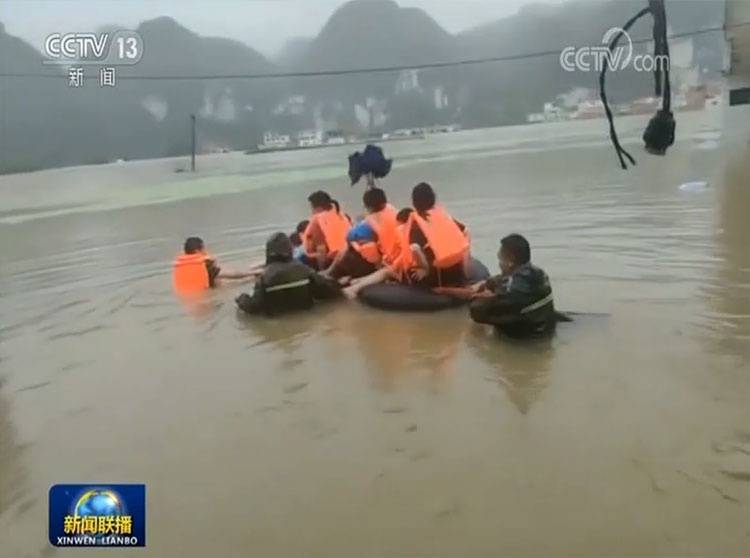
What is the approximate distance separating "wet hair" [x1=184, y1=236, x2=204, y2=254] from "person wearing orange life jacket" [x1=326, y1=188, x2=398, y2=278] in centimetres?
55

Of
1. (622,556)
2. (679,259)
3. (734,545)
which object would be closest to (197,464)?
(622,556)

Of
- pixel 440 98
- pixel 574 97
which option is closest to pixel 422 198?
pixel 440 98

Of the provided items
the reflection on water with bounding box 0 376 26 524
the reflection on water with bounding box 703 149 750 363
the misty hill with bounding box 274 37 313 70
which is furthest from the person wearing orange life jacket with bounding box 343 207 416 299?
the reflection on water with bounding box 0 376 26 524

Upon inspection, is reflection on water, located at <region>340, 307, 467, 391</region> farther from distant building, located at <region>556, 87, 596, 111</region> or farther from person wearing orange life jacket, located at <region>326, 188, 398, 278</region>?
distant building, located at <region>556, 87, 596, 111</region>

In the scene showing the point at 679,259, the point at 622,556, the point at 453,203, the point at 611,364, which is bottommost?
the point at 622,556

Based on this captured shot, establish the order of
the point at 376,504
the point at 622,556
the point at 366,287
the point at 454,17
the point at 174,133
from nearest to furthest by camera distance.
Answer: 1. the point at 622,556
2. the point at 376,504
3. the point at 454,17
4. the point at 174,133
5. the point at 366,287

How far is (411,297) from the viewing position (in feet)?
8.85

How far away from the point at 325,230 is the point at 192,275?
51 centimetres

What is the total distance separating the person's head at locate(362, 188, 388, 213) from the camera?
2.92m

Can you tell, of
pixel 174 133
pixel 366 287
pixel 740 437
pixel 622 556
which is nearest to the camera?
pixel 622 556

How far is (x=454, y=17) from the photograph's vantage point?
1984 millimetres

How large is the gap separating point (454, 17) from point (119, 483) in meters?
1.23

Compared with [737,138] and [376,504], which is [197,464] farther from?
[737,138]

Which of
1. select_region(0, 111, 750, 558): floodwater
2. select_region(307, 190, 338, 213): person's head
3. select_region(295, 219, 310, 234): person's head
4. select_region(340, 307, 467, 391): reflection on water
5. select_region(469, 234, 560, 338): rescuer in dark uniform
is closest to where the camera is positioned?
select_region(0, 111, 750, 558): floodwater
